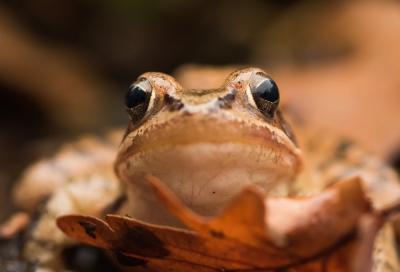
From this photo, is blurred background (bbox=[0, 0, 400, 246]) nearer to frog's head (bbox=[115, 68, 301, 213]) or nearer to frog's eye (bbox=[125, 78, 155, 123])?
frog's head (bbox=[115, 68, 301, 213])

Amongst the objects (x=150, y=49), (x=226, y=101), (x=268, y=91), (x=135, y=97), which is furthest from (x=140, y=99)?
(x=150, y=49)

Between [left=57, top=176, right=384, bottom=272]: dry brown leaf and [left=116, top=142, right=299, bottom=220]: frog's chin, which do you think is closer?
[left=57, top=176, right=384, bottom=272]: dry brown leaf

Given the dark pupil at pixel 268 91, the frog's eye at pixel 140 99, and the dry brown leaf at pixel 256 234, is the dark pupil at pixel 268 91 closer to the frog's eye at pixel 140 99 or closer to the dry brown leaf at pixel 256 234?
the frog's eye at pixel 140 99

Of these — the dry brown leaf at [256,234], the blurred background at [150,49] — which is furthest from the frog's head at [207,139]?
the blurred background at [150,49]

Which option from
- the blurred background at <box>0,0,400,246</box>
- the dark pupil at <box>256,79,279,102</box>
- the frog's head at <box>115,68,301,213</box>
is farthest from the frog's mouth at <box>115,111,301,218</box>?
Result: the blurred background at <box>0,0,400,246</box>

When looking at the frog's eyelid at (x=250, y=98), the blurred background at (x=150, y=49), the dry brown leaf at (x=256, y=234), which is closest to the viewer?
the dry brown leaf at (x=256, y=234)

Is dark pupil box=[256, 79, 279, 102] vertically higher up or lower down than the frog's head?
higher up

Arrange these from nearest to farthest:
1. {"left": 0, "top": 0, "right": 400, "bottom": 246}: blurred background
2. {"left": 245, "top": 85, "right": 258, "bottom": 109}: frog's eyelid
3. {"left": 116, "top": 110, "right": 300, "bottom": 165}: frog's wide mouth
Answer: {"left": 116, "top": 110, "right": 300, "bottom": 165}: frog's wide mouth
{"left": 245, "top": 85, "right": 258, "bottom": 109}: frog's eyelid
{"left": 0, "top": 0, "right": 400, "bottom": 246}: blurred background

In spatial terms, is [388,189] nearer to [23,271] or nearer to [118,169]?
[118,169]

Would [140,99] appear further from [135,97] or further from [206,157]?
[206,157]
